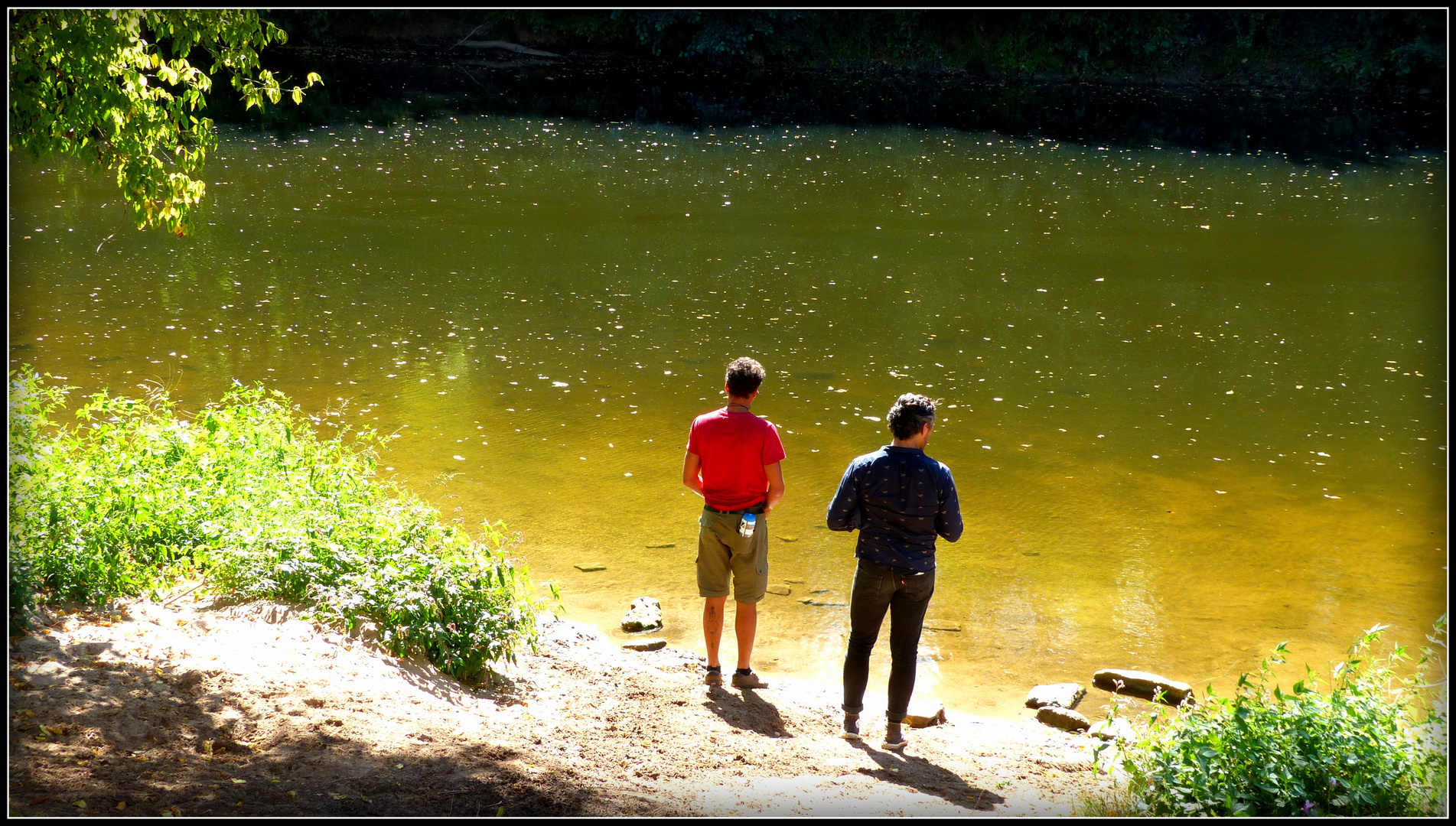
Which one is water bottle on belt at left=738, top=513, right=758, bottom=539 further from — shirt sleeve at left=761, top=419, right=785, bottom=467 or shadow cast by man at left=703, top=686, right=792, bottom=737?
shadow cast by man at left=703, top=686, right=792, bottom=737

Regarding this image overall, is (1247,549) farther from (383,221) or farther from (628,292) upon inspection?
(383,221)

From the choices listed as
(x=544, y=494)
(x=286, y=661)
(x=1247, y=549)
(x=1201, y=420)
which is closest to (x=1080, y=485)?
(x=1247, y=549)

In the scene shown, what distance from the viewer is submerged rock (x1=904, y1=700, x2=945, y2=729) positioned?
5594 mm

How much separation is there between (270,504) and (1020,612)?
4.42m

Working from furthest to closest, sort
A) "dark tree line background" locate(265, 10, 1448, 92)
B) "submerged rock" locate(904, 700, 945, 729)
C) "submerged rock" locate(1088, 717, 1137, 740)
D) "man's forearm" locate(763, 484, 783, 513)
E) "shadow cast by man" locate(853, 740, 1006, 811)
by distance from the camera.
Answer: "dark tree line background" locate(265, 10, 1448, 92)
"submerged rock" locate(904, 700, 945, 729)
"man's forearm" locate(763, 484, 783, 513)
"submerged rock" locate(1088, 717, 1137, 740)
"shadow cast by man" locate(853, 740, 1006, 811)

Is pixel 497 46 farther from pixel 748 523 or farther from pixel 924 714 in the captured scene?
pixel 924 714

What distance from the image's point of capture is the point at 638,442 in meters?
9.54

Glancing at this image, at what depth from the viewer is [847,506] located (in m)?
5.00

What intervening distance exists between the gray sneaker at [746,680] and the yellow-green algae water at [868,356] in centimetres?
72

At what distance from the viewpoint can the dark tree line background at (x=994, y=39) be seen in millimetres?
34125

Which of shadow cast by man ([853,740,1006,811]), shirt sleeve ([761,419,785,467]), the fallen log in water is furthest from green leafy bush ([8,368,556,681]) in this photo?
the fallen log in water

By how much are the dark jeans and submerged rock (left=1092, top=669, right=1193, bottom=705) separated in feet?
5.02

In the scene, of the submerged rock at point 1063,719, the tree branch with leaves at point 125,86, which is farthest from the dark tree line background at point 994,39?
the submerged rock at point 1063,719

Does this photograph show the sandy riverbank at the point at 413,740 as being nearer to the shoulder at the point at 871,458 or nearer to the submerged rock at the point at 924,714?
the submerged rock at the point at 924,714
